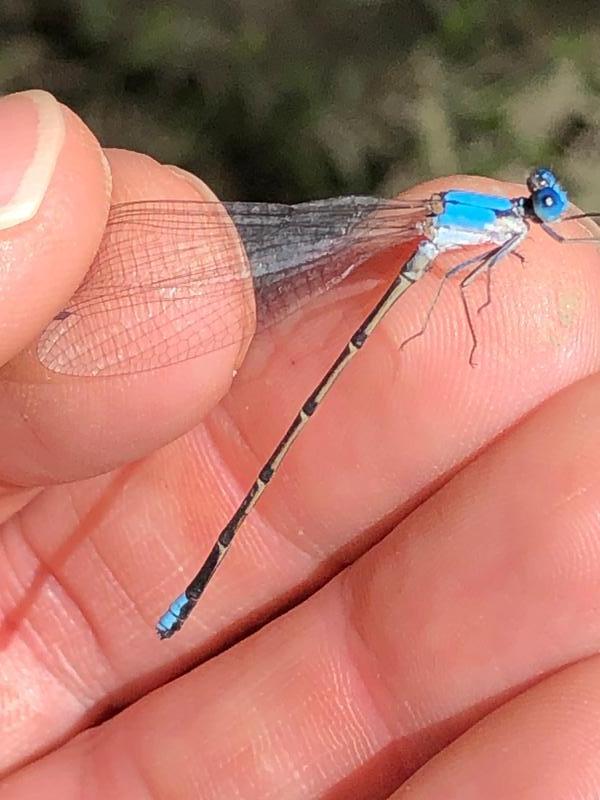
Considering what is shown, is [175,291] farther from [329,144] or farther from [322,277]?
[329,144]

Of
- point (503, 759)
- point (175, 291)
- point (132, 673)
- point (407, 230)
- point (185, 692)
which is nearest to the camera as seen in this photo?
point (503, 759)

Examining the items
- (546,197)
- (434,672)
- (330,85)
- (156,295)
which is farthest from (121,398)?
(330,85)

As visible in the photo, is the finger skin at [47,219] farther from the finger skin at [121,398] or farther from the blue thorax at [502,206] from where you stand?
the blue thorax at [502,206]

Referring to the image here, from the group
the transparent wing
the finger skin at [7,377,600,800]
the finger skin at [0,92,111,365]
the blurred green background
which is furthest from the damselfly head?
the blurred green background

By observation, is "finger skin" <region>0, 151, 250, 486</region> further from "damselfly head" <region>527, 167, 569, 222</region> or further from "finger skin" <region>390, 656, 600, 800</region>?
"finger skin" <region>390, 656, 600, 800</region>

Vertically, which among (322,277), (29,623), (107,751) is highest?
(322,277)

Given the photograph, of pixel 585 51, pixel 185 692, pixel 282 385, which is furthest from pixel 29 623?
pixel 585 51

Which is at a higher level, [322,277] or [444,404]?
[322,277]
